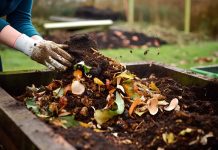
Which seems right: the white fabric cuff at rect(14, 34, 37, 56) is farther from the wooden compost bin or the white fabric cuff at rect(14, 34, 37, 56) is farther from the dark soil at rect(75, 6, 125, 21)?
the dark soil at rect(75, 6, 125, 21)

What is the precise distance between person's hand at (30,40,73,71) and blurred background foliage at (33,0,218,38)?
851cm

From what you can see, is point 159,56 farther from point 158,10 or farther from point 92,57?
point 158,10

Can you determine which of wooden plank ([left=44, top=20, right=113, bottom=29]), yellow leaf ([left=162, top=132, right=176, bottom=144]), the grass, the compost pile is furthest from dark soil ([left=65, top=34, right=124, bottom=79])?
wooden plank ([left=44, top=20, right=113, bottom=29])

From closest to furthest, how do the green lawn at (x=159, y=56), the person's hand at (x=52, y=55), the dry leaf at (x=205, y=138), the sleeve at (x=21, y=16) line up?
the dry leaf at (x=205, y=138) → the person's hand at (x=52, y=55) → the sleeve at (x=21, y=16) → the green lawn at (x=159, y=56)

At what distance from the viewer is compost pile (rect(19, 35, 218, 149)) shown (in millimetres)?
1926

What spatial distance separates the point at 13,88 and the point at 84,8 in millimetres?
8896

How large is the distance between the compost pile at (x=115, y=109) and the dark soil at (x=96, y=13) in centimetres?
849

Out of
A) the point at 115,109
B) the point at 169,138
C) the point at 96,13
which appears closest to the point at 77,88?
the point at 115,109

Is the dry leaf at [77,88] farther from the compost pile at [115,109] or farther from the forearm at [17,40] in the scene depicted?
the forearm at [17,40]

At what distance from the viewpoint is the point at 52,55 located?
2518 millimetres

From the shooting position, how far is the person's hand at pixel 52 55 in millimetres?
2521

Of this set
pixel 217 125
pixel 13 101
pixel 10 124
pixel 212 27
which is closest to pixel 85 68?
pixel 13 101

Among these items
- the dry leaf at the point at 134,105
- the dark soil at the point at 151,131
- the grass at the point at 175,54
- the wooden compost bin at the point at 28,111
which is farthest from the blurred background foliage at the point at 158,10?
the dry leaf at the point at 134,105

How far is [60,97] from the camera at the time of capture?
237cm
